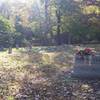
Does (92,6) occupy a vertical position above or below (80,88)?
above

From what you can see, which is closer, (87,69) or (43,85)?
(43,85)

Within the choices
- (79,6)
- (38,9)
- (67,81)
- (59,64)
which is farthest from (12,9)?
(67,81)

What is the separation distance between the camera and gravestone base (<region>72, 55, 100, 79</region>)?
38.1 ft

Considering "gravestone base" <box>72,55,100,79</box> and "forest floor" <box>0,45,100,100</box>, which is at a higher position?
"gravestone base" <box>72,55,100,79</box>

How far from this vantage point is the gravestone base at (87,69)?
11602 mm

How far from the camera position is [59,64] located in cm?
1534

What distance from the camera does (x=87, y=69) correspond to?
11.8 m

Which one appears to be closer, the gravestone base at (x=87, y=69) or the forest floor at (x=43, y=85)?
the forest floor at (x=43, y=85)

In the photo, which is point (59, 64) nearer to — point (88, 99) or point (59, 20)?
point (88, 99)

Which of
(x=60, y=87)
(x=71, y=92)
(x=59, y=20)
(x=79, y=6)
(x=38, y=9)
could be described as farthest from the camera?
(x=38, y=9)

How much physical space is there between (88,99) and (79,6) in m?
30.8

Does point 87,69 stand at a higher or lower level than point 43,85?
higher

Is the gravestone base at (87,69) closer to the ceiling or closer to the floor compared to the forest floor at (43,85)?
closer to the ceiling

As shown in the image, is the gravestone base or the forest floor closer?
the forest floor
